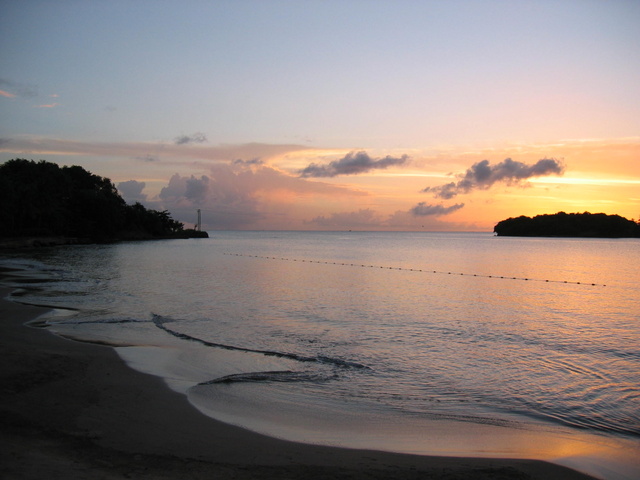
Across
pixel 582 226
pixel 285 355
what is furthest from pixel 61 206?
pixel 582 226

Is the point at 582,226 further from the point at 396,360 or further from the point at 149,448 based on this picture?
the point at 149,448

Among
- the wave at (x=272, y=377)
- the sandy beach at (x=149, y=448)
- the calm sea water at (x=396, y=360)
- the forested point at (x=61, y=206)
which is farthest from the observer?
the forested point at (x=61, y=206)

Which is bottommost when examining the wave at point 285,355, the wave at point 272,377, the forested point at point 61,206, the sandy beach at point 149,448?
the wave at point 285,355

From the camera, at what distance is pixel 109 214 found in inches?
3740

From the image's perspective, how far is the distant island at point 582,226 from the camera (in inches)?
6708

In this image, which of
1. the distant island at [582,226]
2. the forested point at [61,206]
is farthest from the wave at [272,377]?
the distant island at [582,226]

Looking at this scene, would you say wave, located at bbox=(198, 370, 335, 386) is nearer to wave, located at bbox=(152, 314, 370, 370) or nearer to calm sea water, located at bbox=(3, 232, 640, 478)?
calm sea water, located at bbox=(3, 232, 640, 478)

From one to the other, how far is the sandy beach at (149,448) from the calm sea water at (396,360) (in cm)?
55

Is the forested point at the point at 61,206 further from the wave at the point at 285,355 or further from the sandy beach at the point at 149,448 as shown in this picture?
the sandy beach at the point at 149,448

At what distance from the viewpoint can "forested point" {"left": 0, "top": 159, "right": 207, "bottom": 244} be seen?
222ft

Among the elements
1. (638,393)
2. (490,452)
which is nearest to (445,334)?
(638,393)

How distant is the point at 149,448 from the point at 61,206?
90422 millimetres

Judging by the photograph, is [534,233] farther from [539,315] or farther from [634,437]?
[634,437]

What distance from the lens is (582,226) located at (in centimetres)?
17650
